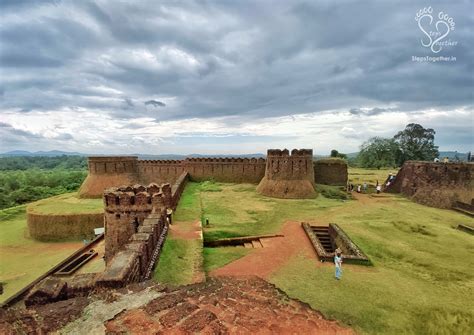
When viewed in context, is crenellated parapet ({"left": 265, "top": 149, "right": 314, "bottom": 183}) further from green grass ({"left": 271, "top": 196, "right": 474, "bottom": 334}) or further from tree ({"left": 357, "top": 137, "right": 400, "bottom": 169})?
tree ({"left": 357, "top": 137, "right": 400, "bottom": 169})

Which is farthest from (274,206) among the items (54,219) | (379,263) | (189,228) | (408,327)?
(54,219)

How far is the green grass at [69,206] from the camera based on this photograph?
2282cm

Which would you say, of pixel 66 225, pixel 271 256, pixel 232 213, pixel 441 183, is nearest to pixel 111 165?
pixel 66 225

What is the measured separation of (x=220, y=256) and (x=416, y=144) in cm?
5708

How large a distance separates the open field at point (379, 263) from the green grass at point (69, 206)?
945cm

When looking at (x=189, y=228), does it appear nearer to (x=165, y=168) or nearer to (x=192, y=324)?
(x=192, y=324)

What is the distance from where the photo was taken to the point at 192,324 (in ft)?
16.3

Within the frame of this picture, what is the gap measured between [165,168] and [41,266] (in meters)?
16.7

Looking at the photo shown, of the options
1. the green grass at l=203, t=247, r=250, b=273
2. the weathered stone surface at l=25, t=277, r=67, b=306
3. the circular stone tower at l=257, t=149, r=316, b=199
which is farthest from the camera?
the circular stone tower at l=257, t=149, r=316, b=199

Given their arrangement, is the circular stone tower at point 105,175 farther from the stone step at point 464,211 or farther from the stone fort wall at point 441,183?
the stone step at point 464,211

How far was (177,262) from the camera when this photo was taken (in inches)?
367

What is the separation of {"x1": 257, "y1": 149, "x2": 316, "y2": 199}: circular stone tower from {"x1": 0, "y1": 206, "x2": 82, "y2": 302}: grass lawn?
55.1 ft

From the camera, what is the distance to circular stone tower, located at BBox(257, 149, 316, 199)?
77.0 ft

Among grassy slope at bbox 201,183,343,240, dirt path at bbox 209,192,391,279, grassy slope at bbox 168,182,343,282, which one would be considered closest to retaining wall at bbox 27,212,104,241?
grassy slope at bbox 168,182,343,282
